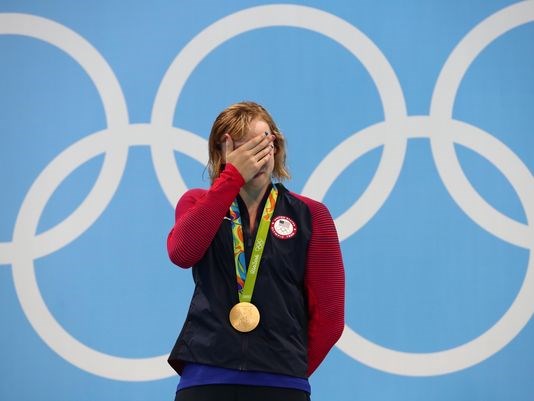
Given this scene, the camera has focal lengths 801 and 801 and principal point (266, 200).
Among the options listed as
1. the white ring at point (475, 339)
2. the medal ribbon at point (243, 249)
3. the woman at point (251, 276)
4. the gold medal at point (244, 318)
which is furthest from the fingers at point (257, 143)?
the white ring at point (475, 339)

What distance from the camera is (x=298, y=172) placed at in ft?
13.4

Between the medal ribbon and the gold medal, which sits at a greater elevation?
the medal ribbon

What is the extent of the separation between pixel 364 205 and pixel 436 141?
19.0 inches

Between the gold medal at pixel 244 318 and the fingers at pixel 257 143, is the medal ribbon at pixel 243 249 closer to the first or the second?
the gold medal at pixel 244 318

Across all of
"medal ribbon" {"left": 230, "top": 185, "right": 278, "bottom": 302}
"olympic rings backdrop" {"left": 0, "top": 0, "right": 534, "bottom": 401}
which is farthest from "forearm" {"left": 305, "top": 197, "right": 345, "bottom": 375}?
"olympic rings backdrop" {"left": 0, "top": 0, "right": 534, "bottom": 401}

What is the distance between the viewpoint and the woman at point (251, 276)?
2.01m

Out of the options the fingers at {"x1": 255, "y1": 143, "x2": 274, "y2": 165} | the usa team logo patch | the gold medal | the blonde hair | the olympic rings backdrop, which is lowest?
→ the gold medal

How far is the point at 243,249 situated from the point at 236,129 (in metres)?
0.32

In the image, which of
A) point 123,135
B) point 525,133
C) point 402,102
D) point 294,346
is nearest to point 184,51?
point 123,135

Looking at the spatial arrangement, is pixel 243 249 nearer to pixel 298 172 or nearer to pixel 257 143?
pixel 257 143

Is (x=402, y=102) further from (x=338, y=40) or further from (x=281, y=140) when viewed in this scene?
(x=281, y=140)

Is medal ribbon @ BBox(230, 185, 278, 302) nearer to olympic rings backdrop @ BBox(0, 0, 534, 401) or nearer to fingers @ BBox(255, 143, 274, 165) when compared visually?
fingers @ BBox(255, 143, 274, 165)

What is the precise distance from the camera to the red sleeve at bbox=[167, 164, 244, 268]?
6.64 ft

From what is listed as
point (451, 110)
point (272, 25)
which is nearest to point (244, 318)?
point (451, 110)
